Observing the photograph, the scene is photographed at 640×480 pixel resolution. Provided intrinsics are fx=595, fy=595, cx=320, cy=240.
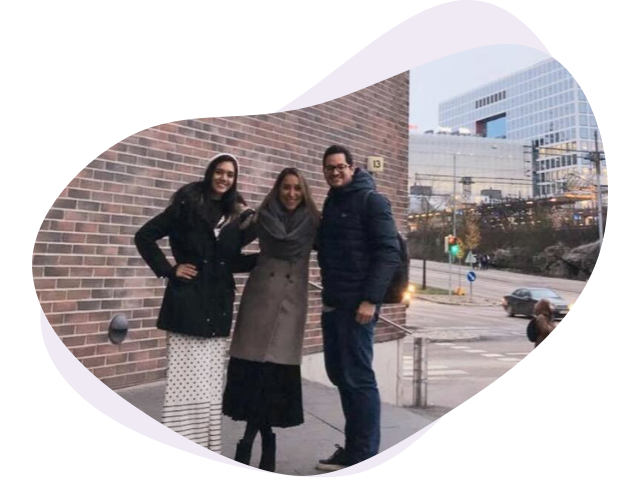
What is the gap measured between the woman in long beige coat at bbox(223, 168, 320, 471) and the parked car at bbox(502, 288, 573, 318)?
99 cm

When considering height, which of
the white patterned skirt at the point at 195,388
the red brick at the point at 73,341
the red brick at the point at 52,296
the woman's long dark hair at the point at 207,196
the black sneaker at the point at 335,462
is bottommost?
the black sneaker at the point at 335,462

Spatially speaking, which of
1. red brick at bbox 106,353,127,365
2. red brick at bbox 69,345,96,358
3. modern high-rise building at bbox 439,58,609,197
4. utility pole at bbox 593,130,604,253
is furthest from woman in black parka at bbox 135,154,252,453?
utility pole at bbox 593,130,604,253

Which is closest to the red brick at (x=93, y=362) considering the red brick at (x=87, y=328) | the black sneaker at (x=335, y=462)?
the red brick at (x=87, y=328)

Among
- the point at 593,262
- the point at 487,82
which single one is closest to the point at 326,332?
the point at 593,262

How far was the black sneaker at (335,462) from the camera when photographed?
104 inches

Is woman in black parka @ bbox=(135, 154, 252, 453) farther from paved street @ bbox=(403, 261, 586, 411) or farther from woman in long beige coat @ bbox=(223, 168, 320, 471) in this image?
paved street @ bbox=(403, 261, 586, 411)

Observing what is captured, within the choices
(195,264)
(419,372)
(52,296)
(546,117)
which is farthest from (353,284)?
(546,117)

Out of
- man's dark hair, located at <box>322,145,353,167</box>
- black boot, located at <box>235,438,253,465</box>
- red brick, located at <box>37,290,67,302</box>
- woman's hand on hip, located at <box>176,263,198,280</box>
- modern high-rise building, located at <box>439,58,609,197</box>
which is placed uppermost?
modern high-rise building, located at <box>439,58,609,197</box>

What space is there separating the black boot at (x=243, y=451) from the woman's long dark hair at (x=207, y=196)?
960mm

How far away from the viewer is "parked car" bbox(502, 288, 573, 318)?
2.81 meters

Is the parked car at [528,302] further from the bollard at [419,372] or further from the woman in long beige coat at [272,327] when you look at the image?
the woman in long beige coat at [272,327]

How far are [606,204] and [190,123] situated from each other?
192 centimetres

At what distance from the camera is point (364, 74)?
2.87 meters

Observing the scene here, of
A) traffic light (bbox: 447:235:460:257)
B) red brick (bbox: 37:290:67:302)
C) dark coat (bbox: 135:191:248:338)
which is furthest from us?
traffic light (bbox: 447:235:460:257)
